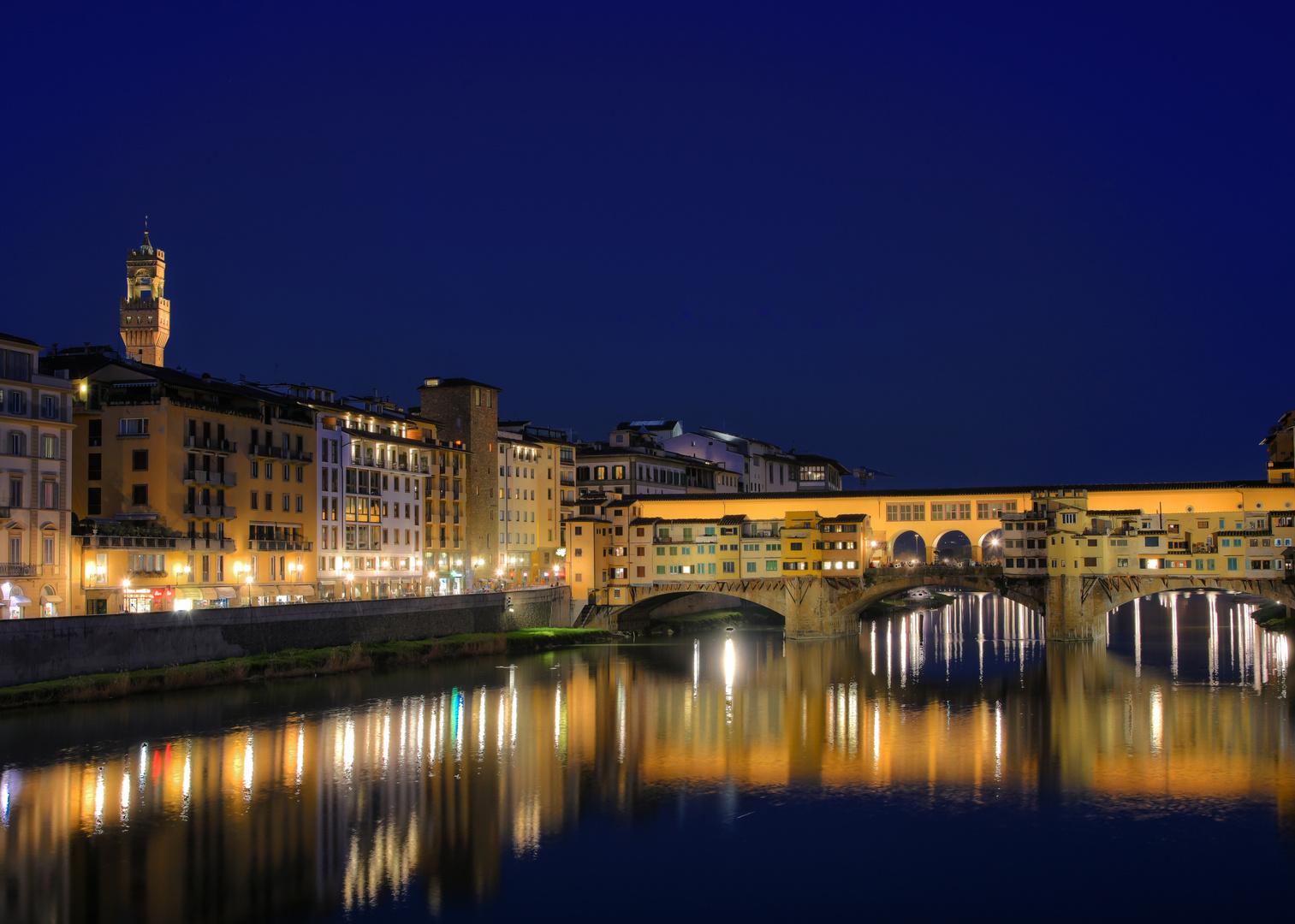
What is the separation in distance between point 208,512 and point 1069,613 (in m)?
48.3

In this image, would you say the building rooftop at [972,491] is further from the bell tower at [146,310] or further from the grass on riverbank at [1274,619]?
the bell tower at [146,310]

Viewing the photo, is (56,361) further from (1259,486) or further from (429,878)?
(1259,486)

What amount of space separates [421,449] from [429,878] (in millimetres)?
53192

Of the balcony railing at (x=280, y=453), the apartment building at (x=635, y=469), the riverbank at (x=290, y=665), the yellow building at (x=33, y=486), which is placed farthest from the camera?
the apartment building at (x=635, y=469)

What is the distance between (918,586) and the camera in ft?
258

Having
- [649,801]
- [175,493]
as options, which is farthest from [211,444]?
[649,801]

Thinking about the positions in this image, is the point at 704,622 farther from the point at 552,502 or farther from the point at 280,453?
the point at 280,453

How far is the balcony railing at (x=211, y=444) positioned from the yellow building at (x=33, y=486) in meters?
8.37

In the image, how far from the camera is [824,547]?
81125 millimetres

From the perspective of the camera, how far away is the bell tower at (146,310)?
105500 mm

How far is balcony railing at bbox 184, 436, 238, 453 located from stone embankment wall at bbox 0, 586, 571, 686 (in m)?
9.97

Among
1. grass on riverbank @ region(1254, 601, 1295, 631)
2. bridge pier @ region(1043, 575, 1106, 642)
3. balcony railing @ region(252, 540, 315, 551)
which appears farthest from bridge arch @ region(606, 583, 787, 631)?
grass on riverbank @ region(1254, 601, 1295, 631)

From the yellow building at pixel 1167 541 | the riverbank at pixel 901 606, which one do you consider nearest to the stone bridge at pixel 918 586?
the yellow building at pixel 1167 541

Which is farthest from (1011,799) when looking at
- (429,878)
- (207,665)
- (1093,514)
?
(1093,514)
